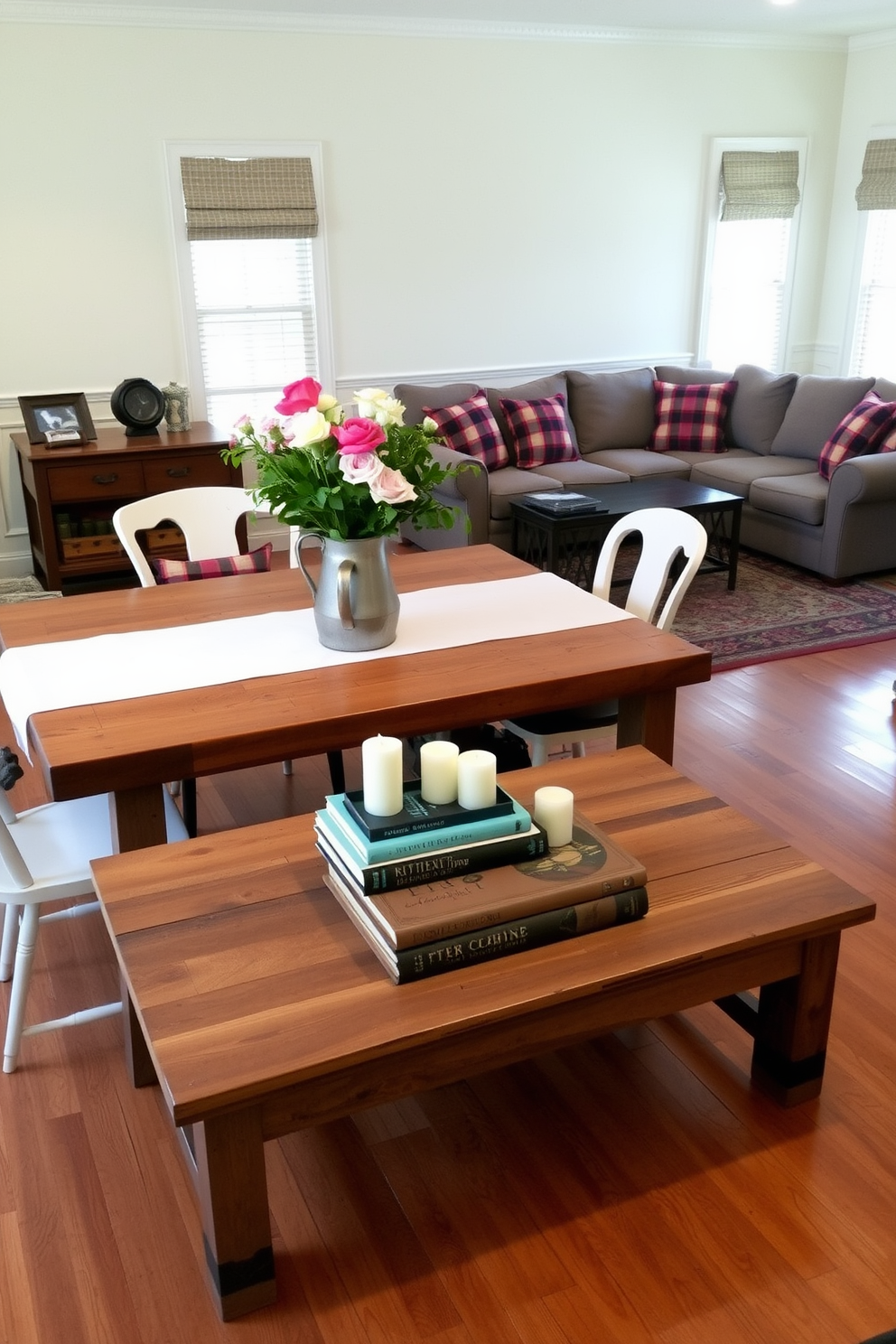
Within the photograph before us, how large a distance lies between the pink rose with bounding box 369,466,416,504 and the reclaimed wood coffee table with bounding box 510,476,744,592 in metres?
2.61

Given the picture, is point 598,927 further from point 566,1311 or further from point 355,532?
point 355,532

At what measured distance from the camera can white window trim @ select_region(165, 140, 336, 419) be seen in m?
5.43

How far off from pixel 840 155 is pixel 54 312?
15.9 feet

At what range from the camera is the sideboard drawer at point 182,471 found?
5.11 meters

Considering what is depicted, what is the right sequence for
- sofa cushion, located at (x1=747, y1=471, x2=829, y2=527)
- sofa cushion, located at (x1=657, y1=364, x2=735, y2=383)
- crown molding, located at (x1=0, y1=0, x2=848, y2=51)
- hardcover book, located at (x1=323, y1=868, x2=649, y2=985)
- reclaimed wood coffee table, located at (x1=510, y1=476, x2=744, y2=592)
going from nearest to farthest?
hardcover book, located at (x1=323, y1=868, x2=649, y2=985)
reclaimed wood coffee table, located at (x1=510, y1=476, x2=744, y2=592)
crown molding, located at (x1=0, y1=0, x2=848, y2=51)
sofa cushion, located at (x1=747, y1=471, x2=829, y2=527)
sofa cushion, located at (x1=657, y1=364, x2=735, y2=383)

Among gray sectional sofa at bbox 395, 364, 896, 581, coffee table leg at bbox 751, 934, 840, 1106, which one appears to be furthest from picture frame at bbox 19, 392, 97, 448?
coffee table leg at bbox 751, 934, 840, 1106

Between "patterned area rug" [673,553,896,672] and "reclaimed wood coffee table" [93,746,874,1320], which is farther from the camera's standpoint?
"patterned area rug" [673,553,896,672]

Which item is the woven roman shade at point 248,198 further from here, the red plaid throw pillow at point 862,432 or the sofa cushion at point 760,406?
the red plaid throw pillow at point 862,432

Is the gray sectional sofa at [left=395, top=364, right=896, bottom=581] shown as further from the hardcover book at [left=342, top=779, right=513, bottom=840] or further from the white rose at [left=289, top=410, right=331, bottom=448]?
the hardcover book at [left=342, top=779, right=513, bottom=840]

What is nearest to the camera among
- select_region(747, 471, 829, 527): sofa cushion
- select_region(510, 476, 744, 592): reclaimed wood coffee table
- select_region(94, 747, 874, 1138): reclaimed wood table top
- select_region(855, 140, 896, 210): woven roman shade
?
select_region(94, 747, 874, 1138): reclaimed wood table top

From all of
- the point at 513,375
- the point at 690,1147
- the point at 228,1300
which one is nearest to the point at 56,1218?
the point at 228,1300

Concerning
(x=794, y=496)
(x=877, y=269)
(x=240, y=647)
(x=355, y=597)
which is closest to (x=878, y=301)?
(x=877, y=269)

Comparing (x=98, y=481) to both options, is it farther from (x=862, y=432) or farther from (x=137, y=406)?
(x=862, y=432)

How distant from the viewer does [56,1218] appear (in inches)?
75.7
